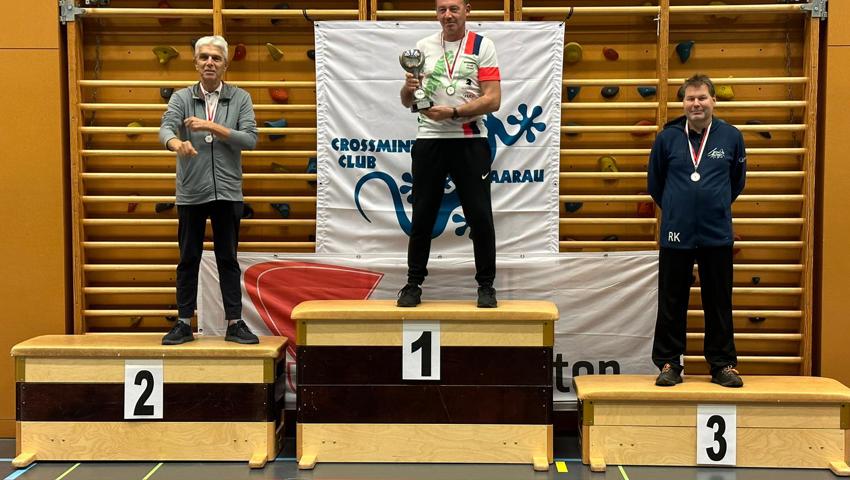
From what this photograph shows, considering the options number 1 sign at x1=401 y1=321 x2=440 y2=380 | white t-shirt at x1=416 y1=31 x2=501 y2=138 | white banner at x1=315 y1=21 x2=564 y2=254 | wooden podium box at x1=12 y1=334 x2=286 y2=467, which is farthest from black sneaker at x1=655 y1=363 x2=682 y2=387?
wooden podium box at x1=12 y1=334 x2=286 y2=467

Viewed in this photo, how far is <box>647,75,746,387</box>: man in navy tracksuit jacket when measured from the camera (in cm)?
372

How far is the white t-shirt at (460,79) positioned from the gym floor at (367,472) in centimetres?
164

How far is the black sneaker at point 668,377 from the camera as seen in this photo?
3.75 metres

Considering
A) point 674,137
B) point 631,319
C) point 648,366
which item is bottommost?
point 648,366

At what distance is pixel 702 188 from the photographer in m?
3.71

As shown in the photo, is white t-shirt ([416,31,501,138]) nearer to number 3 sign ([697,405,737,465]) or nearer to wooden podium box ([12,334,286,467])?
wooden podium box ([12,334,286,467])

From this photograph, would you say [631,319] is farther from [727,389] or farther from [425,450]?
[425,450]

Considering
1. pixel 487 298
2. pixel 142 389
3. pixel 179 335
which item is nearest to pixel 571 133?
pixel 487 298

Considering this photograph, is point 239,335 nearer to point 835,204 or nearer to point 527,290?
point 527,290

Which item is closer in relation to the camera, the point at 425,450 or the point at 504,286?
the point at 425,450

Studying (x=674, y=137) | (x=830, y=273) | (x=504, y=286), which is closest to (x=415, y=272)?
(x=504, y=286)

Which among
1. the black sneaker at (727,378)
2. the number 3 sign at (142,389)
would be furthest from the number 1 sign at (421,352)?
the black sneaker at (727,378)

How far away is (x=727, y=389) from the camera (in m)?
3.68

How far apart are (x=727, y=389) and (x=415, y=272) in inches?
63.7
